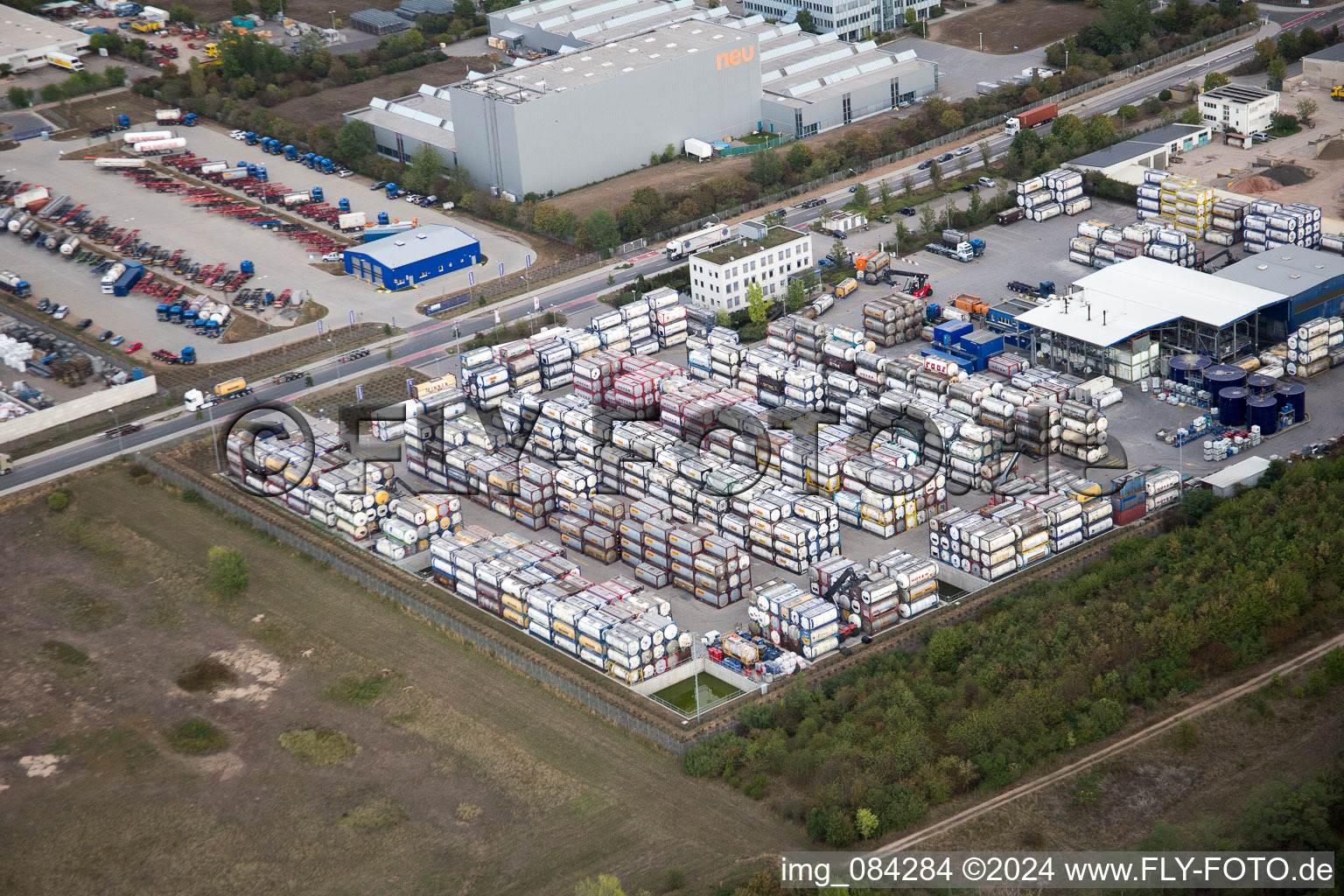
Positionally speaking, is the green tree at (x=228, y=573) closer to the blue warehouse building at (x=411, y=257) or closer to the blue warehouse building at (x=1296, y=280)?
the blue warehouse building at (x=411, y=257)

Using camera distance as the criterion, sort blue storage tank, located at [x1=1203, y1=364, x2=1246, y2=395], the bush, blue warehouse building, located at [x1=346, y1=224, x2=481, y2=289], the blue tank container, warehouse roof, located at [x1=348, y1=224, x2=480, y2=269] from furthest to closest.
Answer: warehouse roof, located at [x1=348, y1=224, x2=480, y2=269], blue warehouse building, located at [x1=346, y1=224, x2=481, y2=289], blue storage tank, located at [x1=1203, y1=364, x2=1246, y2=395], the blue tank container, the bush

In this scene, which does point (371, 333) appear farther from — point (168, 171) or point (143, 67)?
point (143, 67)

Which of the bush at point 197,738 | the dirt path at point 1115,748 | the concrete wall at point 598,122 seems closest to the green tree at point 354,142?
the concrete wall at point 598,122

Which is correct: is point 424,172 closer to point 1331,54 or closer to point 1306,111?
point 1306,111

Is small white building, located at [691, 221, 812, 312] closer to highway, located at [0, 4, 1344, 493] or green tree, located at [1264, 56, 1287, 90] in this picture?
highway, located at [0, 4, 1344, 493]

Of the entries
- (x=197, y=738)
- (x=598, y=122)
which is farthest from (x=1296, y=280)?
(x=197, y=738)

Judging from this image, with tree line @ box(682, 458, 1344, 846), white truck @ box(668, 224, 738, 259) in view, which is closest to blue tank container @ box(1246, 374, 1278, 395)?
tree line @ box(682, 458, 1344, 846)
